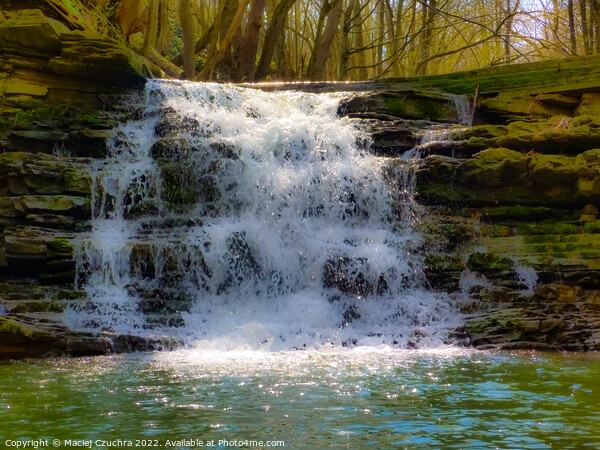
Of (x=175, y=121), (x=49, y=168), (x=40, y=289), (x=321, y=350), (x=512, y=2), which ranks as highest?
(x=512, y=2)

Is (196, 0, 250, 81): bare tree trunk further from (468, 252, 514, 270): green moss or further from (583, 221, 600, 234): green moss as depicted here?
(583, 221, 600, 234): green moss

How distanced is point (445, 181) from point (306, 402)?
24.8 feet

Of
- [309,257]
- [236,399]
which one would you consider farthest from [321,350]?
[236,399]

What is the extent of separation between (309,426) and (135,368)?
2.98 metres

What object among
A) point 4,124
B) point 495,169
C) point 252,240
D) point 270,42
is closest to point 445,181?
point 495,169

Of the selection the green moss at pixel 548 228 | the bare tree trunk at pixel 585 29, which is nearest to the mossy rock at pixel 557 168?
the green moss at pixel 548 228

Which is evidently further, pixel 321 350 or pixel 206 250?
pixel 206 250

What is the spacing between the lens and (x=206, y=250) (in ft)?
33.6

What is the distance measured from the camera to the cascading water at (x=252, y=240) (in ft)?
30.7

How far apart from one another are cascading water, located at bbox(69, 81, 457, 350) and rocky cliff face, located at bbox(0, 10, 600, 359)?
0.43m

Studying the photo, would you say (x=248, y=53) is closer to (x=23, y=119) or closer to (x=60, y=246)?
(x=23, y=119)

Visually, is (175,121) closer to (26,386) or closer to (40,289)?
(40,289)

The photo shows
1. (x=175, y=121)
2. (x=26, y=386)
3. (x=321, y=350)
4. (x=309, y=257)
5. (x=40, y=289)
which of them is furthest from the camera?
(x=175, y=121)

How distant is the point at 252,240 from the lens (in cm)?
1059
